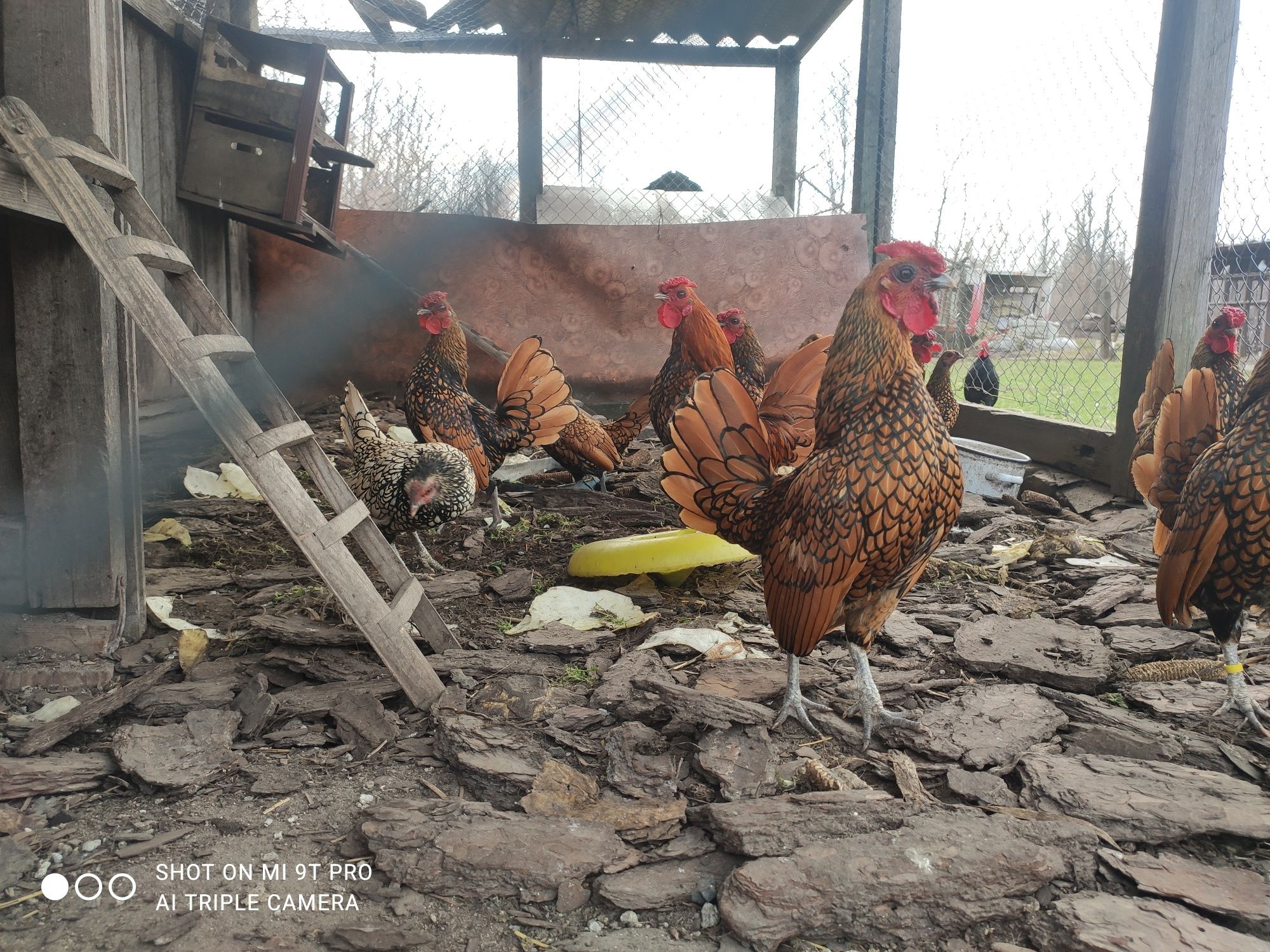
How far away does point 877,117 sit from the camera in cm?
645

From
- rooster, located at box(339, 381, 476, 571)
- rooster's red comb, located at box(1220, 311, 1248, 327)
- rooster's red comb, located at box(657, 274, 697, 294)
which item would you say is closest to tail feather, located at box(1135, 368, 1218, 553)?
rooster's red comb, located at box(1220, 311, 1248, 327)

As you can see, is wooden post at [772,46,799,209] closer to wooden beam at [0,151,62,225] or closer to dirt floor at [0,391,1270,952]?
dirt floor at [0,391,1270,952]

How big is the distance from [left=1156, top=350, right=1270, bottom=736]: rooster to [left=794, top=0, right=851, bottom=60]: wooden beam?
541 cm

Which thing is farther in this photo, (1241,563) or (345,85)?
(345,85)

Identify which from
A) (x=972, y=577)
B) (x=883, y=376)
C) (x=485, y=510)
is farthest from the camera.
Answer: (x=485, y=510)

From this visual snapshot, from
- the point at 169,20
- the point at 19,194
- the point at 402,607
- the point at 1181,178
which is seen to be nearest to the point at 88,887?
the point at 402,607

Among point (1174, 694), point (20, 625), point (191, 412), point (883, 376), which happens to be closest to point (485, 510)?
point (191, 412)

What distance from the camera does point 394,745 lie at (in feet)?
7.39

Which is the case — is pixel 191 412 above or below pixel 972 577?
above

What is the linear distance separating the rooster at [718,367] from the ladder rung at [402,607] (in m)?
1.61

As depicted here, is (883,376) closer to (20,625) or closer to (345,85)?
(20,625)

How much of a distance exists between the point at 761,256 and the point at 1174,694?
15.8 ft

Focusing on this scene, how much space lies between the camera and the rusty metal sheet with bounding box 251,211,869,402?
6449 millimetres

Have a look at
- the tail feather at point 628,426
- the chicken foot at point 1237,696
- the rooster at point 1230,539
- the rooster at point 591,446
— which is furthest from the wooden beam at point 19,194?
the chicken foot at point 1237,696
